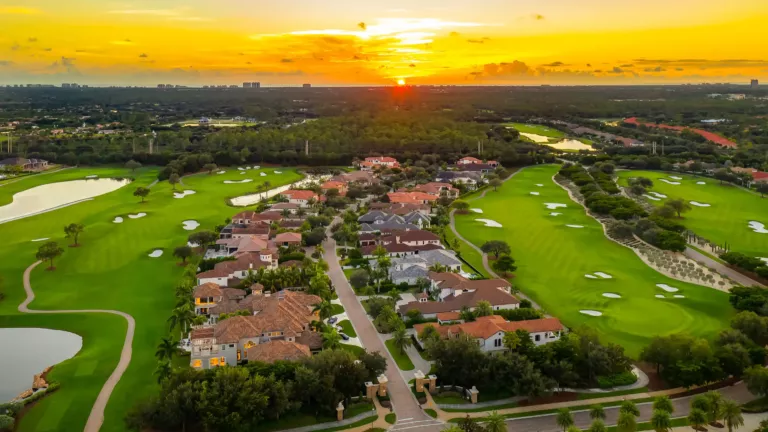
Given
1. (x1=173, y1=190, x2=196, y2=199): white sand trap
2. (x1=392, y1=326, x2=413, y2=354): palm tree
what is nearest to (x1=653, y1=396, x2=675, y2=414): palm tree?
(x1=392, y1=326, x2=413, y2=354): palm tree

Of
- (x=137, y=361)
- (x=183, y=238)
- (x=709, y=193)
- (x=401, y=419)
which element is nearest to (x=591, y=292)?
(x=401, y=419)

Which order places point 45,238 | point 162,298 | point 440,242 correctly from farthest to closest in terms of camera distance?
point 45,238, point 440,242, point 162,298

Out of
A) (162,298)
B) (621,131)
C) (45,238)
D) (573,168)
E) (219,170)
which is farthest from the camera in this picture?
(621,131)

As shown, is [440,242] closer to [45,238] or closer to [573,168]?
[45,238]

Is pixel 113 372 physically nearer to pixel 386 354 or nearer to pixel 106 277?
pixel 386 354

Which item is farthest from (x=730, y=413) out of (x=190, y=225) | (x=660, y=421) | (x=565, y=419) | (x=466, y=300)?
(x=190, y=225)
